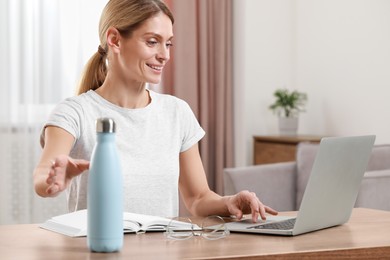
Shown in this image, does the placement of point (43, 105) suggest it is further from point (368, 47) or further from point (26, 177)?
point (368, 47)

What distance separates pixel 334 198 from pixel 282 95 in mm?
3559

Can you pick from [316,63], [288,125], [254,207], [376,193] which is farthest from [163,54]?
[316,63]

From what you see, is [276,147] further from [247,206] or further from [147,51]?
[247,206]

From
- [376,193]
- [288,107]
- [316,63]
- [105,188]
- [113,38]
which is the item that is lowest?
[376,193]

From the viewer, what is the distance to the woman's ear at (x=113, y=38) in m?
2.18

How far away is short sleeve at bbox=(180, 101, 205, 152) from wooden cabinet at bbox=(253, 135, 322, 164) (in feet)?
8.65

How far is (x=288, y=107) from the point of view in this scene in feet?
17.8

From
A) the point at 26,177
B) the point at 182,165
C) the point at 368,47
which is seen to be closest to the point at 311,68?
A: the point at 368,47

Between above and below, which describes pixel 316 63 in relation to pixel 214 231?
above

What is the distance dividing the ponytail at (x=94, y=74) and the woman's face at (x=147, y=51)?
167mm

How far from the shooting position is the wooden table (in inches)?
55.6

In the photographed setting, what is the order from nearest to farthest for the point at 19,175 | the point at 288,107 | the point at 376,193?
the point at 376,193
the point at 19,175
the point at 288,107

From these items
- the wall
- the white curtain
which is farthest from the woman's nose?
the wall

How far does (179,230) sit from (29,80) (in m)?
3.17
